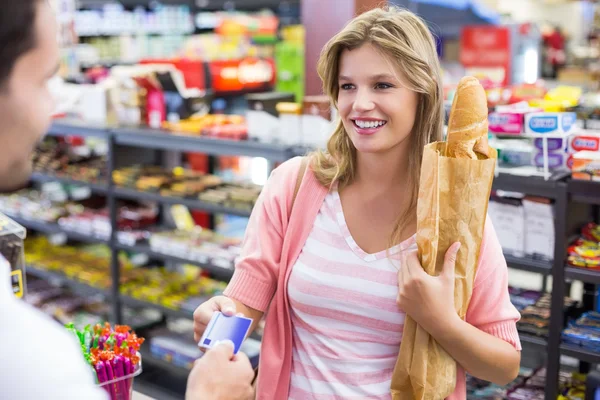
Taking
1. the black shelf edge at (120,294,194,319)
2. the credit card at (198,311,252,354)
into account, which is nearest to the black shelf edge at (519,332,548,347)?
the credit card at (198,311,252,354)

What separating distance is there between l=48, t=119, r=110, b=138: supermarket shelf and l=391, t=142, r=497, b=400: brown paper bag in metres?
3.28

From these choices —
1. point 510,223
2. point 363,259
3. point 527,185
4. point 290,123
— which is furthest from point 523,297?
point 363,259

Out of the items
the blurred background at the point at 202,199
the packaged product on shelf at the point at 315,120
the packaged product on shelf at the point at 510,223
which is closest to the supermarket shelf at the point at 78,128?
the blurred background at the point at 202,199

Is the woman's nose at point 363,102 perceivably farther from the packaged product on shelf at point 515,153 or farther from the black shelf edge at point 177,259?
the black shelf edge at point 177,259

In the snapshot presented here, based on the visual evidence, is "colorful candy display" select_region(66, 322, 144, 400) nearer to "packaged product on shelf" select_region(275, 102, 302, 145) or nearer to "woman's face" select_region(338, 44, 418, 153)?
"woman's face" select_region(338, 44, 418, 153)

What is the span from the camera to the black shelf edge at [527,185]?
2617mm

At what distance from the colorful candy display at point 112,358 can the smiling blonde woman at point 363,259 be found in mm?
172

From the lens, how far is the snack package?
148cm

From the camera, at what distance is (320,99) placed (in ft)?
11.9

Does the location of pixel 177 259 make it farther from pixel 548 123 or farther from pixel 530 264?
pixel 548 123

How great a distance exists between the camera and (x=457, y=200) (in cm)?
149

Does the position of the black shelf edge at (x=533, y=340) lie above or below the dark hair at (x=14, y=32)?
below

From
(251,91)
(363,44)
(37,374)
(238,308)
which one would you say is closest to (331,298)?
(238,308)

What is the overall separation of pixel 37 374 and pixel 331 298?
40.5 inches
